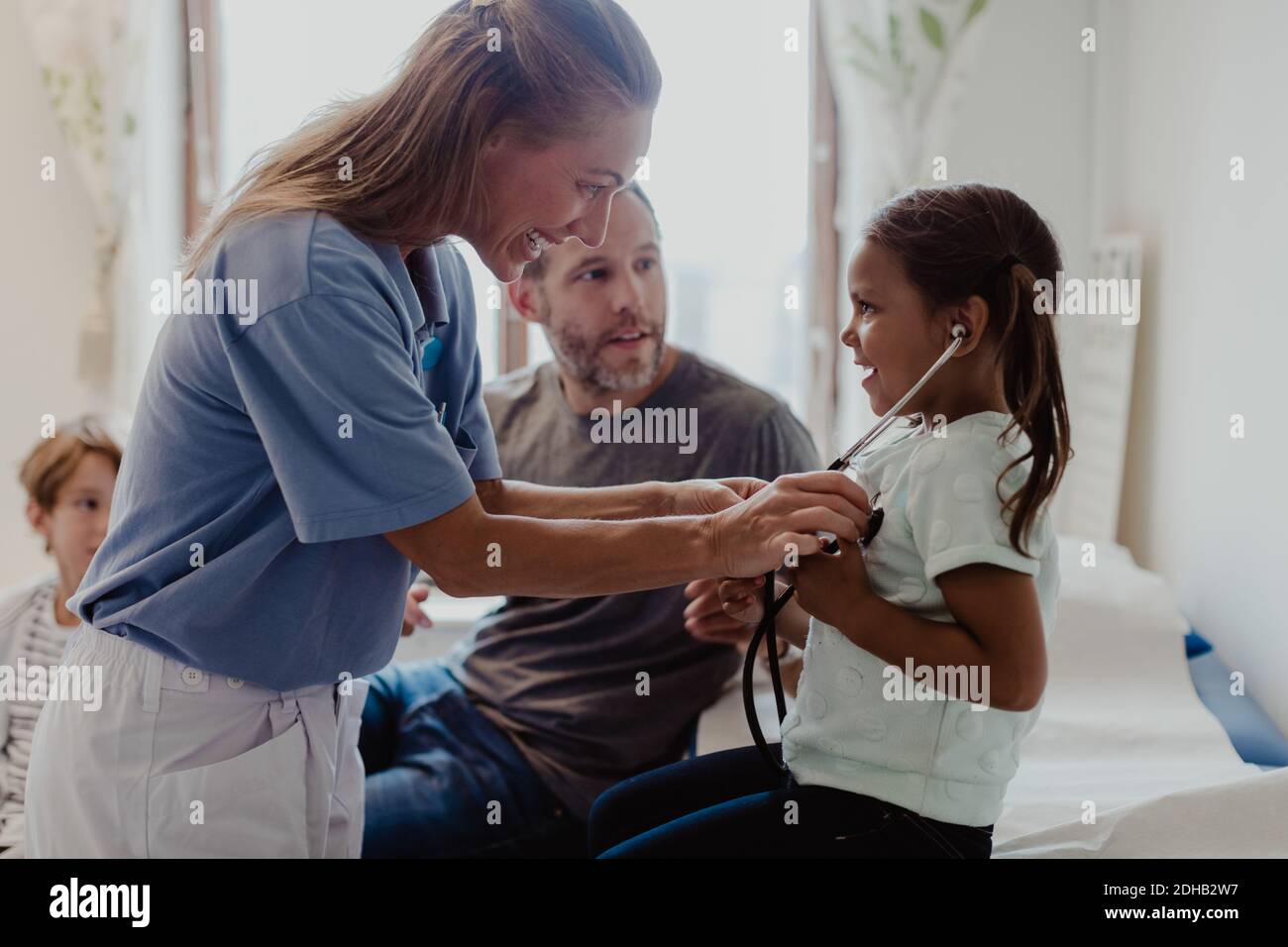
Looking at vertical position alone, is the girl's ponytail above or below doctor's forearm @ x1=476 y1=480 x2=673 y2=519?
above

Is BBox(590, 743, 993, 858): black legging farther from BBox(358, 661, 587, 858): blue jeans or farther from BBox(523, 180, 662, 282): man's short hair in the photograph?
BBox(523, 180, 662, 282): man's short hair

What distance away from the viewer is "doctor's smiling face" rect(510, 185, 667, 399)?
195 centimetres

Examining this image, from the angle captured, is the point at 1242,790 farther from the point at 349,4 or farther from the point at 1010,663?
the point at 349,4

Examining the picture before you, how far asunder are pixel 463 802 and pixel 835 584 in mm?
944

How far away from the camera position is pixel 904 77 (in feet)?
8.98

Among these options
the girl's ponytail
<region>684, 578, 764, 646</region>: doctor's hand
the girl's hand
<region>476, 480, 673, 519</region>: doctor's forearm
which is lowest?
<region>684, 578, 764, 646</region>: doctor's hand

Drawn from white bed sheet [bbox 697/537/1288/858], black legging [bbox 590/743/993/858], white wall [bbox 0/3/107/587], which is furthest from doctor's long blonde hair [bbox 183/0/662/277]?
white wall [bbox 0/3/107/587]

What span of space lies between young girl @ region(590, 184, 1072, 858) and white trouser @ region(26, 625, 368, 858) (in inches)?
13.9

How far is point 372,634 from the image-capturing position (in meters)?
1.19

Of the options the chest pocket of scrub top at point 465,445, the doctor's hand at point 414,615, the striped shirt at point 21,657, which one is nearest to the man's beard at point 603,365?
the doctor's hand at point 414,615

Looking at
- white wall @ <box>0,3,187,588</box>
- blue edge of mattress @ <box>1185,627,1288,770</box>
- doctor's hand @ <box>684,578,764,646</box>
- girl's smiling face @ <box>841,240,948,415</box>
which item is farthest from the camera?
white wall @ <box>0,3,187,588</box>

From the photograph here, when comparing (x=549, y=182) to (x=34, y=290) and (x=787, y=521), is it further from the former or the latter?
(x=34, y=290)
